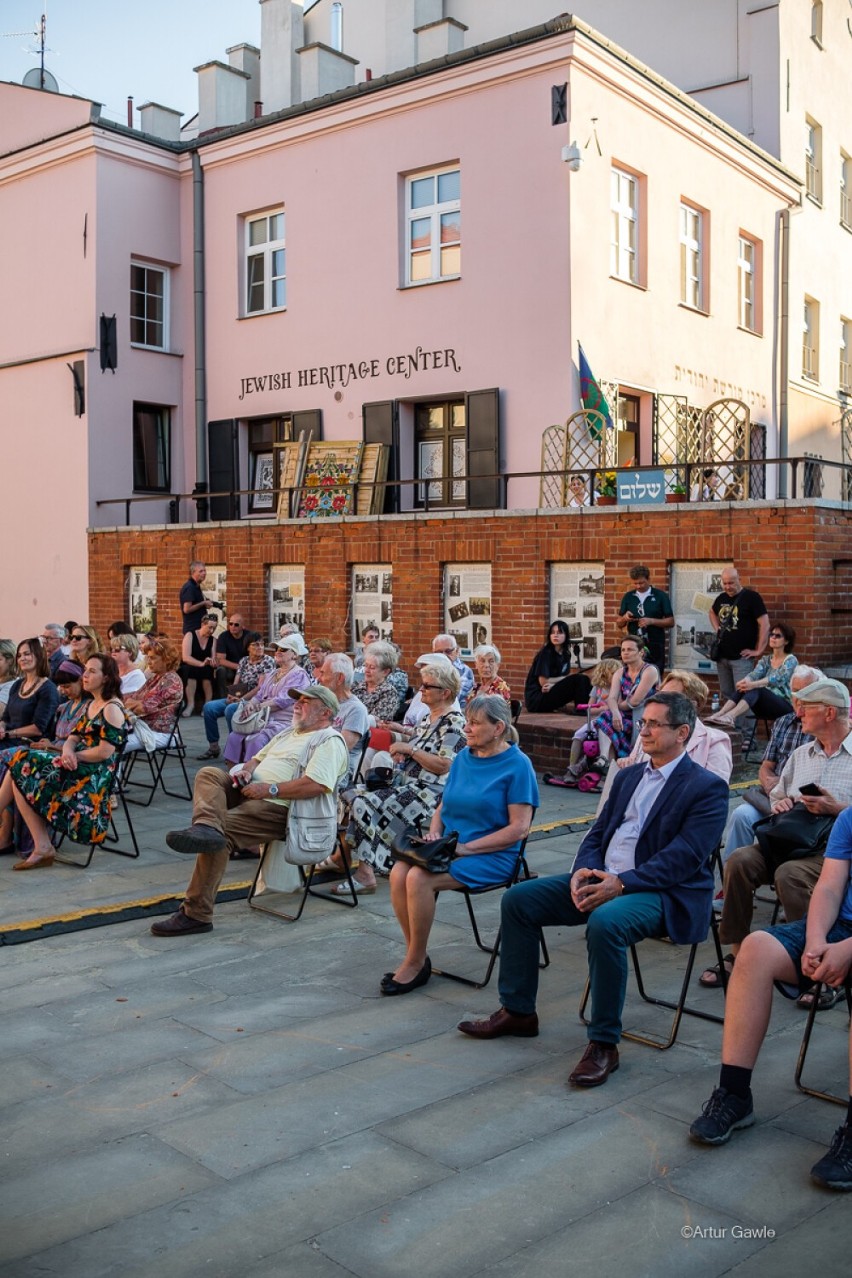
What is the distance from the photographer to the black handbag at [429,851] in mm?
5723

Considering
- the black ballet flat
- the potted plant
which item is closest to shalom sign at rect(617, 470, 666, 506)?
the potted plant

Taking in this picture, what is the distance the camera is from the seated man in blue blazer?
483cm

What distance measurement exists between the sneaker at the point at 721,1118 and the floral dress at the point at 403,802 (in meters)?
3.00

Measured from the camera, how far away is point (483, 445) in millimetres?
17703

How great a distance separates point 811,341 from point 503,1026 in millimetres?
21460

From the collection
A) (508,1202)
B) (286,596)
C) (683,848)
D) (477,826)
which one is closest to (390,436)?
(286,596)

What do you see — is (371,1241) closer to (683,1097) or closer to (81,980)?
(683,1097)

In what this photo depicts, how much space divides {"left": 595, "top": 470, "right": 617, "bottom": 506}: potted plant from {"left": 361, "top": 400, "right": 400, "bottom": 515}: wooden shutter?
4.16 metres

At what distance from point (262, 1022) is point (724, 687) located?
8455 millimetres

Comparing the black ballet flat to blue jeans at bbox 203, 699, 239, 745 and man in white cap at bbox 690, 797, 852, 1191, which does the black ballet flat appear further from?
blue jeans at bbox 203, 699, 239, 745

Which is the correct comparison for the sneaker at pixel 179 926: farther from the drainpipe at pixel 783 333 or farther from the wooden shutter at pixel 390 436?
the drainpipe at pixel 783 333

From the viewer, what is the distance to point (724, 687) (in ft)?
42.3

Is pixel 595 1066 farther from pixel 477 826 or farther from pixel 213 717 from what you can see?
pixel 213 717

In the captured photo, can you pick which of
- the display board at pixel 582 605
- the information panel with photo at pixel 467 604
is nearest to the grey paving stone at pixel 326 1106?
the display board at pixel 582 605
